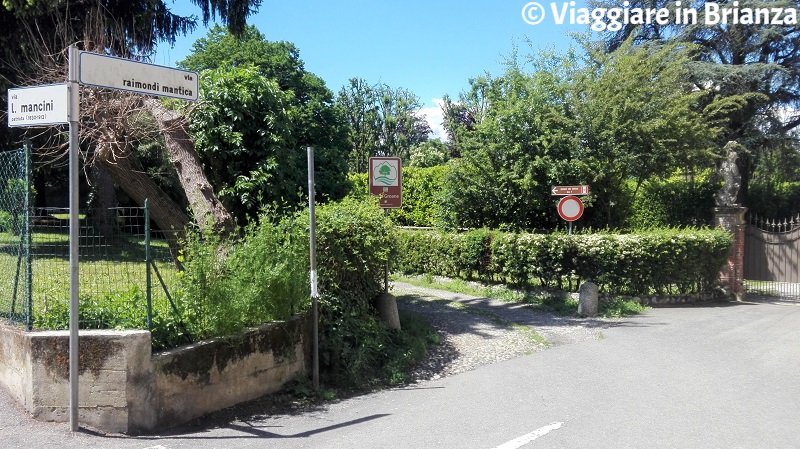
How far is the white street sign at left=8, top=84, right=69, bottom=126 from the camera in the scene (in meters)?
5.67

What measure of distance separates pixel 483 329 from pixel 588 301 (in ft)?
Answer: 9.91

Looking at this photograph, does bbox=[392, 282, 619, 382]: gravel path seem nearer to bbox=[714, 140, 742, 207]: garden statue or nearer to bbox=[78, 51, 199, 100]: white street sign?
bbox=[78, 51, 199, 100]: white street sign

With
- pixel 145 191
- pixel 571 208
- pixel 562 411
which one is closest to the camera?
pixel 562 411

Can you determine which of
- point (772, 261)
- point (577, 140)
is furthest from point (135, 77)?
point (772, 261)

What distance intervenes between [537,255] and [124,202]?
1897 centimetres

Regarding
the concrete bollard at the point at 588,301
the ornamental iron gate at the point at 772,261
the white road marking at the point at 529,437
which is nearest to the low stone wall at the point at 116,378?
the white road marking at the point at 529,437

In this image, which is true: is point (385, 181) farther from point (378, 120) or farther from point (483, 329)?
point (378, 120)

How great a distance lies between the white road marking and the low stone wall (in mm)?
2918

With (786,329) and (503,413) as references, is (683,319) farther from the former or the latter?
(503,413)

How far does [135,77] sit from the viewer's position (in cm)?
592

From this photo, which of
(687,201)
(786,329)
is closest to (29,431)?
(786,329)

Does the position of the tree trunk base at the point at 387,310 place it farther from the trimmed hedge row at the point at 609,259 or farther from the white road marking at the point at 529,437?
the trimmed hedge row at the point at 609,259

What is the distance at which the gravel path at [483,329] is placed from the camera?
30.3 feet

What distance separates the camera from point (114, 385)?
5.77m
